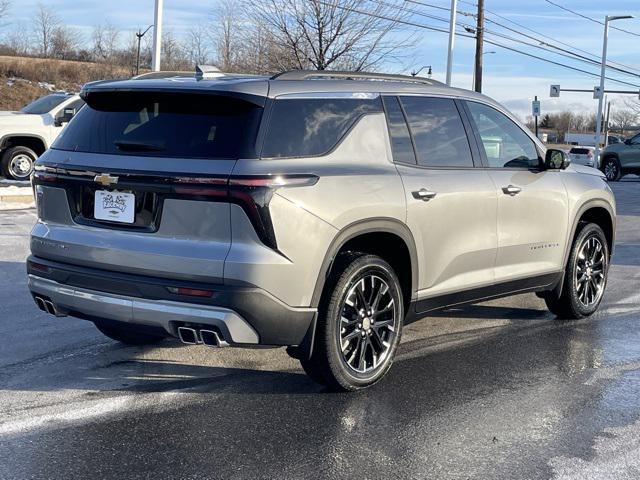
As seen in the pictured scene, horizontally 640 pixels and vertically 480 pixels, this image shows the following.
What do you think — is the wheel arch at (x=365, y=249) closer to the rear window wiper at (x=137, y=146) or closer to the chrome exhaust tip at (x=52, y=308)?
the rear window wiper at (x=137, y=146)

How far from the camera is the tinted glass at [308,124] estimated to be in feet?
14.2

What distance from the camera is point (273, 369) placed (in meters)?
5.26

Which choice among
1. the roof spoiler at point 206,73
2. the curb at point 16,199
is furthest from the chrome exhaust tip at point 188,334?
the curb at point 16,199

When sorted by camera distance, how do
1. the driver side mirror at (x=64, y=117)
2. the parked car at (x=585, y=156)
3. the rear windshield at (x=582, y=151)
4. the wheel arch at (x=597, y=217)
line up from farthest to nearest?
the rear windshield at (x=582, y=151)
the parked car at (x=585, y=156)
the driver side mirror at (x=64, y=117)
the wheel arch at (x=597, y=217)

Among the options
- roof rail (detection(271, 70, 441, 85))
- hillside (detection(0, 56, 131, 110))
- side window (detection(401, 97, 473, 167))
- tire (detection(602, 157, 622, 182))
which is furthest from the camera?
hillside (detection(0, 56, 131, 110))

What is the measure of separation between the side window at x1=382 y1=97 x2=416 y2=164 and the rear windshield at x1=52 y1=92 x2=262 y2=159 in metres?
1.05

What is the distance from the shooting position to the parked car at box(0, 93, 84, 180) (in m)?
15.7

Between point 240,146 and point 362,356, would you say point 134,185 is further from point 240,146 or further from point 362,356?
point 362,356

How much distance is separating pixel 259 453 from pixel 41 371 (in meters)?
1.84

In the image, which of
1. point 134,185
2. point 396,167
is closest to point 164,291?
point 134,185

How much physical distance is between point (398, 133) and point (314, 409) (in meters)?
1.79

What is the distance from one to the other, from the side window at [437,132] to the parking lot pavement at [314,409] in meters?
1.38

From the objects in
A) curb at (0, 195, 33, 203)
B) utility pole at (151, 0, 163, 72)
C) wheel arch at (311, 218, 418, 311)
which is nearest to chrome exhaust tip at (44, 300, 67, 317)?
wheel arch at (311, 218, 418, 311)

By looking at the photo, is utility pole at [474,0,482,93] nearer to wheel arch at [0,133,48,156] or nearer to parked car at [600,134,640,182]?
parked car at [600,134,640,182]
